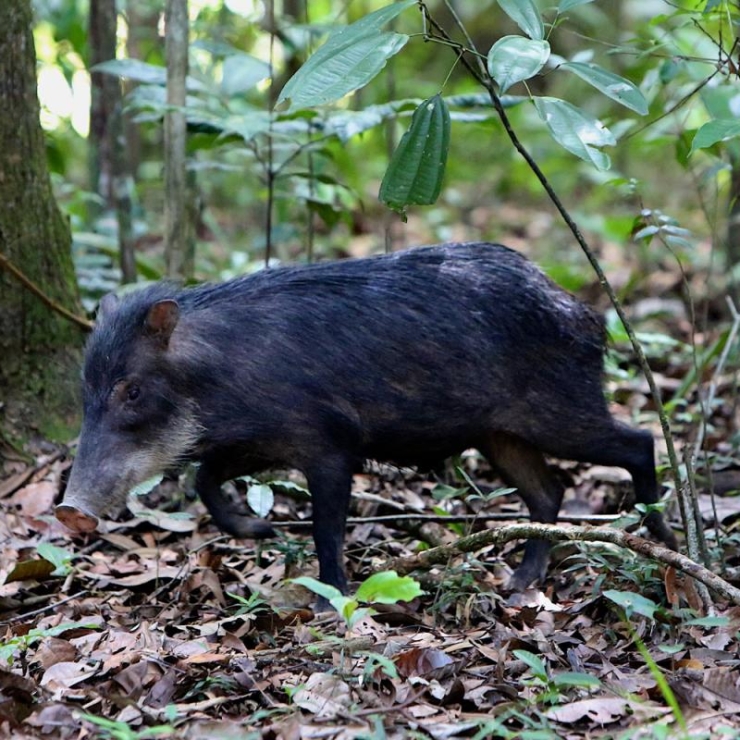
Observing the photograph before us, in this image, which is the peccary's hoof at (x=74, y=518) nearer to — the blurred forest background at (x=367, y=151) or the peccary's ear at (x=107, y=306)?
the peccary's ear at (x=107, y=306)

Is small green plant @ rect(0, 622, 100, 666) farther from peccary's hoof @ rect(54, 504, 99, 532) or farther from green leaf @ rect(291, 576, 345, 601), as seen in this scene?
green leaf @ rect(291, 576, 345, 601)

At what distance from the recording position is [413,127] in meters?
3.86

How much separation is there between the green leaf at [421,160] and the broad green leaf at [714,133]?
845 millimetres

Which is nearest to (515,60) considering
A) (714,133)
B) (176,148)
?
(714,133)

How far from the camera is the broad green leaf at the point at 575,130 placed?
11.2 feet

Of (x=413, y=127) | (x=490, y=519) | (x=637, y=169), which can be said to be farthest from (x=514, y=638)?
(x=637, y=169)

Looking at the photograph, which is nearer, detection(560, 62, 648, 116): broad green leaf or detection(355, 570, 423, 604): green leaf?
detection(355, 570, 423, 604): green leaf

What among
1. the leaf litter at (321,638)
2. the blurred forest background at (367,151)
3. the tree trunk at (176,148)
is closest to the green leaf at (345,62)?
the blurred forest background at (367,151)

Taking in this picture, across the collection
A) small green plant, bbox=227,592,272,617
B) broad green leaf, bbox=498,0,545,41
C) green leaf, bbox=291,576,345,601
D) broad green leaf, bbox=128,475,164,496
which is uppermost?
broad green leaf, bbox=498,0,545,41

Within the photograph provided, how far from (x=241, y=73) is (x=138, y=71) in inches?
22.1

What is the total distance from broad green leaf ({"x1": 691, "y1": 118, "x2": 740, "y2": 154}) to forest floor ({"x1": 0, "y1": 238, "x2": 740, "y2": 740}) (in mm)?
1504

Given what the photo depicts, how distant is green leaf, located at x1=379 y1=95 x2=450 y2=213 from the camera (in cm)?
386

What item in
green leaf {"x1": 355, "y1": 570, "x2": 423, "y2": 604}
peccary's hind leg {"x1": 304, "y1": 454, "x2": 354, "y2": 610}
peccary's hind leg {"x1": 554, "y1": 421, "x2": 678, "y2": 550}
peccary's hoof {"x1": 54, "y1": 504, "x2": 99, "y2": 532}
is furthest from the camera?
peccary's hind leg {"x1": 554, "y1": 421, "x2": 678, "y2": 550}

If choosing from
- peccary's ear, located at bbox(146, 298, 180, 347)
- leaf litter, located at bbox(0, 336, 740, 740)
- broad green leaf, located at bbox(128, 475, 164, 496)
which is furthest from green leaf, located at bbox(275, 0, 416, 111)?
broad green leaf, located at bbox(128, 475, 164, 496)
